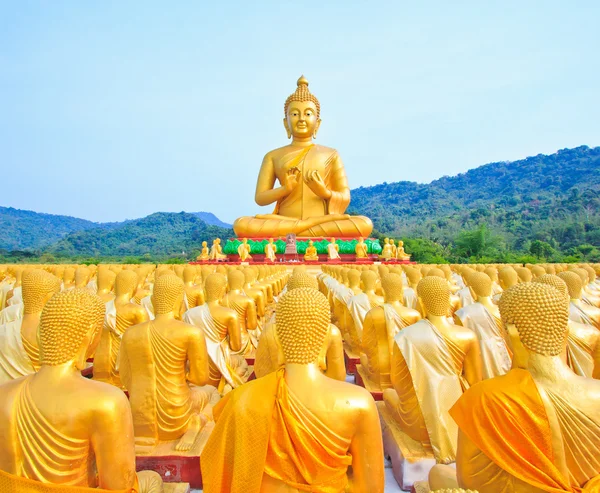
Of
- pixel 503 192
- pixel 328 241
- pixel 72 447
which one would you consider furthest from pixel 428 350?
pixel 503 192

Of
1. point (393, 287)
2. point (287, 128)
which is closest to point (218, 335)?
point (393, 287)

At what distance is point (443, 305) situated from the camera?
274cm

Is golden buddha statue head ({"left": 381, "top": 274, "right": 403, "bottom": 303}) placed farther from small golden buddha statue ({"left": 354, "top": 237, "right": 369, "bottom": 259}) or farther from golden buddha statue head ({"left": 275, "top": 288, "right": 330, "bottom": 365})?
small golden buddha statue ({"left": 354, "top": 237, "right": 369, "bottom": 259})

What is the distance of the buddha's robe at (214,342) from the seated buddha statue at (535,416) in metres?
2.51

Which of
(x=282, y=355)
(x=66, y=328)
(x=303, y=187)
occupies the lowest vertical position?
(x=282, y=355)

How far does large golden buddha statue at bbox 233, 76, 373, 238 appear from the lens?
60.0ft

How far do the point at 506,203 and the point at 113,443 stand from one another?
83515 mm

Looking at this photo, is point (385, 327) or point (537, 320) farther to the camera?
point (385, 327)

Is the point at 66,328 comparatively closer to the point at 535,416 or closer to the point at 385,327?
the point at 535,416

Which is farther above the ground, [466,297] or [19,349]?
[19,349]

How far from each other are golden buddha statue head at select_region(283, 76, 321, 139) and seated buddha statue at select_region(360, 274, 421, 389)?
53.0 ft

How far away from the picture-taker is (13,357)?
9.11ft

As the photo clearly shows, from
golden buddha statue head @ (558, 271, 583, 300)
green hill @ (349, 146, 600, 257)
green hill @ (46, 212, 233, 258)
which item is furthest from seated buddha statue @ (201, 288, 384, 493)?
green hill @ (46, 212, 233, 258)

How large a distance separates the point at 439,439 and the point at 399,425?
48 cm
